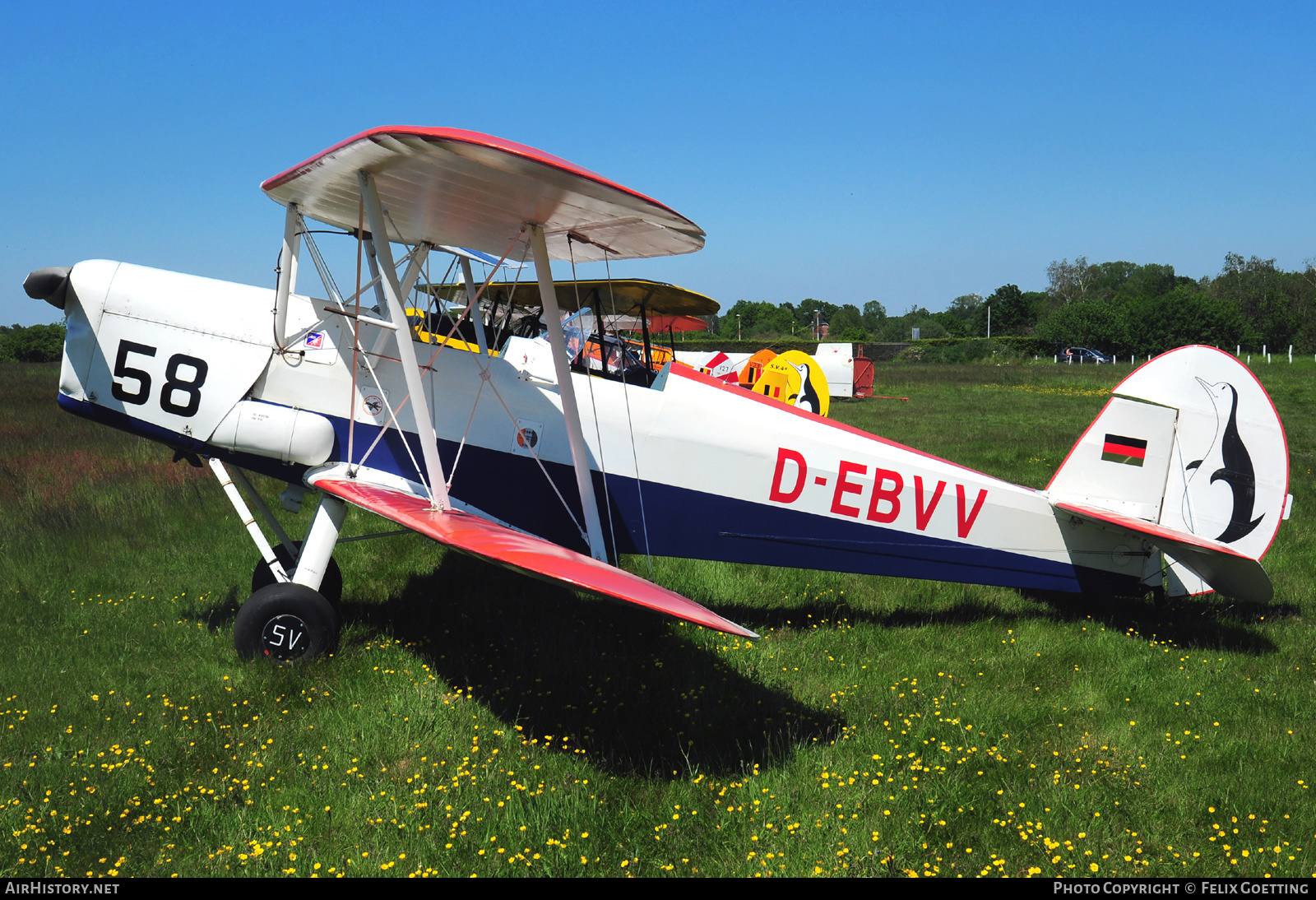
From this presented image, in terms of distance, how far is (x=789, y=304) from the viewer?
128 meters

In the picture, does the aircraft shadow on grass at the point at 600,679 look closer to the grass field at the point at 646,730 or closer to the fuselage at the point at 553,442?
the grass field at the point at 646,730

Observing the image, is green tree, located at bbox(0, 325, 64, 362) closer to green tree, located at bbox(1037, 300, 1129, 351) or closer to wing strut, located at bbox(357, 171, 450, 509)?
wing strut, located at bbox(357, 171, 450, 509)

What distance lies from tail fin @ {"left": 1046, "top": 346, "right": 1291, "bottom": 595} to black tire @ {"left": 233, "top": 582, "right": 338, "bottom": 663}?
4753 mm

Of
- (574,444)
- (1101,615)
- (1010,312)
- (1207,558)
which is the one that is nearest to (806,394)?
(1101,615)

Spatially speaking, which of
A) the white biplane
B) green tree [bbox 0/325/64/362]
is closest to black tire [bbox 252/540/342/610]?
the white biplane

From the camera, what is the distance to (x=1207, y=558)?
4.80m

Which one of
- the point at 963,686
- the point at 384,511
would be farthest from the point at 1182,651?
the point at 384,511

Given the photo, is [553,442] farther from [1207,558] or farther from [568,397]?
[1207,558]

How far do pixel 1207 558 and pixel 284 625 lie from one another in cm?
551

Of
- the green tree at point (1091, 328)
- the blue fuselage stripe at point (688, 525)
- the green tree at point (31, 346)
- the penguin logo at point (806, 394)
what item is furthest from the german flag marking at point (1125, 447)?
the green tree at point (1091, 328)

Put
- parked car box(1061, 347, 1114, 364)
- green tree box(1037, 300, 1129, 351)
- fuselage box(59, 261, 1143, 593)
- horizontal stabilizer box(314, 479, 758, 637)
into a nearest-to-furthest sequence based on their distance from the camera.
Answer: horizontal stabilizer box(314, 479, 758, 637), fuselage box(59, 261, 1143, 593), parked car box(1061, 347, 1114, 364), green tree box(1037, 300, 1129, 351)

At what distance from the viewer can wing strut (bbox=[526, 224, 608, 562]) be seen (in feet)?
14.8

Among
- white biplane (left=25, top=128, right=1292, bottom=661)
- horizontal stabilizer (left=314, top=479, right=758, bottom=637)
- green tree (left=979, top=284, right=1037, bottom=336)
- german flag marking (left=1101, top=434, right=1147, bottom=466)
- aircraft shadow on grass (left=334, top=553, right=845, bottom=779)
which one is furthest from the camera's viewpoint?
green tree (left=979, top=284, right=1037, bottom=336)

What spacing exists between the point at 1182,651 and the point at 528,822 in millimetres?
4403
